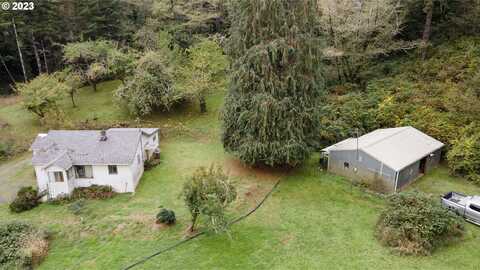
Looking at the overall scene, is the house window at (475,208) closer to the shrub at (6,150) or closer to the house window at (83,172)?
the house window at (83,172)

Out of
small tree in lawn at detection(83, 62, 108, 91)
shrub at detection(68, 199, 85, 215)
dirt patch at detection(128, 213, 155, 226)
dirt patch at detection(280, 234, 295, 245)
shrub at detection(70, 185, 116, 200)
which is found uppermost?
small tree in lawn at detection(83, 62, 108, 91)

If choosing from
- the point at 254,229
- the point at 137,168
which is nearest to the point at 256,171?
the point at 254,229

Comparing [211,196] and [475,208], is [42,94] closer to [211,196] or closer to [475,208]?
[211,196]

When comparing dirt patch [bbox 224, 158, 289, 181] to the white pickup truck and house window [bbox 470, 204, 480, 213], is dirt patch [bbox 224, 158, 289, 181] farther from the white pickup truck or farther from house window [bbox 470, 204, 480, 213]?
house window [bbox 470, 204, 480, 213]

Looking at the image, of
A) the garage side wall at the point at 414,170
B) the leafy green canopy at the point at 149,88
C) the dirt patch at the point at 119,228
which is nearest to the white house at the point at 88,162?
the dirt patch at the point at 119,228

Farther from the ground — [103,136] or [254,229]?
[103,136]

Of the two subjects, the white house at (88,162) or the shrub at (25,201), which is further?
the white house at (88,162)

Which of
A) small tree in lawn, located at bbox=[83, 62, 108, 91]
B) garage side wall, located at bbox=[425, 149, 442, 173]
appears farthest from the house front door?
garage side wall, located at bbox=[425, 149, 442, 173]
